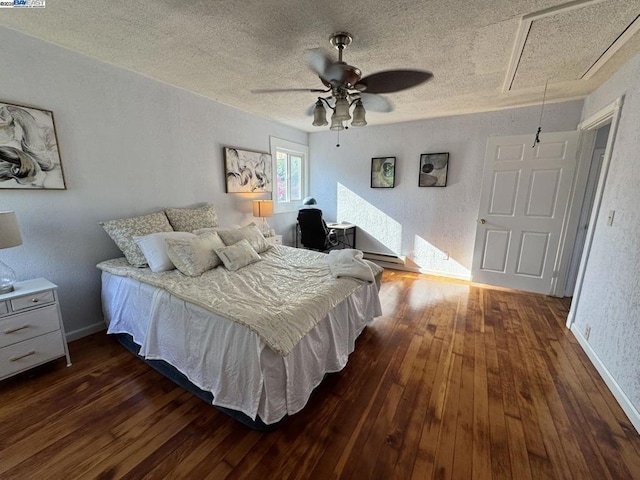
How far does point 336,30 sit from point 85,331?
315 centimetres

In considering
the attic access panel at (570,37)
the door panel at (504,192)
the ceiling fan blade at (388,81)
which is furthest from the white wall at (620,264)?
the ceiling fan blade at (388,81)

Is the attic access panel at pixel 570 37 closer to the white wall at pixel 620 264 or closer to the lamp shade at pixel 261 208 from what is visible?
the white wall at pixel 620 264

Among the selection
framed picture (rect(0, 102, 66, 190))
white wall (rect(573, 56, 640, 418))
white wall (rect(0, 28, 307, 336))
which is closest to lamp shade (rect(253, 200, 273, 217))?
white wall (rect(0, 28, 307, 336))

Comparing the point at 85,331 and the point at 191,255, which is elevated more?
the point at 191,255

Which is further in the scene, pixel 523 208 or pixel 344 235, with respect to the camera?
pixel 344 235

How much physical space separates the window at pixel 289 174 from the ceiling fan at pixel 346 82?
234 centimetres

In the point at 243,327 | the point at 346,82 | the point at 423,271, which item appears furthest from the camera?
the point at 423,271

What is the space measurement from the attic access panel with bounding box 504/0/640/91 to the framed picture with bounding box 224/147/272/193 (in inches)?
117

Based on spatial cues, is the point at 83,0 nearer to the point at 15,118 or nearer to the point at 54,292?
the point at 15,118

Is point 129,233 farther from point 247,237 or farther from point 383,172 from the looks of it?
point 383,172

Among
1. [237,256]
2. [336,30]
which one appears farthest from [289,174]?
[336,30]

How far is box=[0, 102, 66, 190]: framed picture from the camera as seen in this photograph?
1.82 metres

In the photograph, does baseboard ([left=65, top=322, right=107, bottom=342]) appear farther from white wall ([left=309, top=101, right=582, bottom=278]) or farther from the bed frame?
white wall ([left=309, top=101, right=582, bottom=278])

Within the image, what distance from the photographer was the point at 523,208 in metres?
3.33
